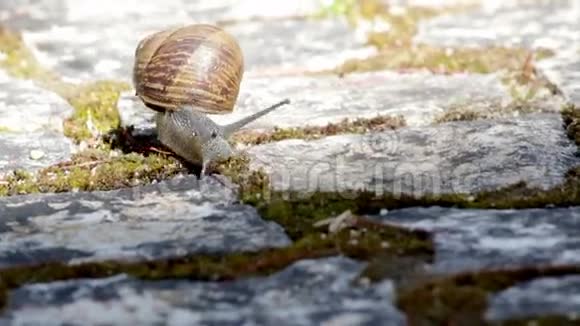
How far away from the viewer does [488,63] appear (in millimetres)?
4695

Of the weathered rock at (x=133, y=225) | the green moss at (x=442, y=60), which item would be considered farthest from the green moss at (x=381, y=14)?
the weathered rock at (x=133, y=225)

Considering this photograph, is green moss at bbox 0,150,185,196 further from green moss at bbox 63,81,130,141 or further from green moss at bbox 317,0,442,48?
green moss at bbox 317,0,442,48

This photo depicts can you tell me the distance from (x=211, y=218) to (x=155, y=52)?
1232 millimetres

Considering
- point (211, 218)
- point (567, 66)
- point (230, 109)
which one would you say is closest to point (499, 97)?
point (567, 66)

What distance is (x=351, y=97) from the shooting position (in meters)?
4.31

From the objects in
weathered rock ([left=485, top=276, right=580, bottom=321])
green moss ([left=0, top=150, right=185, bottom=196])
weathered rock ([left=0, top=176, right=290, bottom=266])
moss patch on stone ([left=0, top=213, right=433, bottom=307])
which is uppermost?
green moss ([left=0, top=150, right=185, bottom=196])

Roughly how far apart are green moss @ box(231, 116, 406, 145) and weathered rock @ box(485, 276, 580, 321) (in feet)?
4.90

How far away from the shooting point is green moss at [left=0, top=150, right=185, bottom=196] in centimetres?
336

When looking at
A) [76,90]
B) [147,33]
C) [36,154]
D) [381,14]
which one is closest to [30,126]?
[36,154]

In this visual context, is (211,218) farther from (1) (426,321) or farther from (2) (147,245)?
(1) (426,321)

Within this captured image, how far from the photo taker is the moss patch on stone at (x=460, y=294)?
88.4 inches

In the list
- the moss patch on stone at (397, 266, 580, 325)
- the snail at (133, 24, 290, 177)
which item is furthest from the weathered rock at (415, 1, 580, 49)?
the moss patch on stone at (397, 266, 580, 325)

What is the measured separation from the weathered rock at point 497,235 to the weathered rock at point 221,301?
24 centimetres

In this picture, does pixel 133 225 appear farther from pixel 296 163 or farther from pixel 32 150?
pixel 32 150
